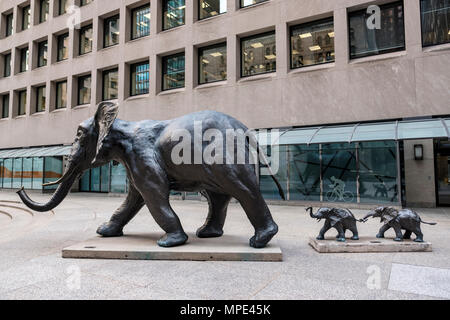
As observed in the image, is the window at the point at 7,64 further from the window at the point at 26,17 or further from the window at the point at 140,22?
the window at the point at 140,22

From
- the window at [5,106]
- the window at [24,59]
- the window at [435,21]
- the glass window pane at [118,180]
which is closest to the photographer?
the window at [435,21]

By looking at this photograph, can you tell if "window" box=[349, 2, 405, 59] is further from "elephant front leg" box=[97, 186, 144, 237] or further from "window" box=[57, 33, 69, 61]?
"window" box=[57, 33, 69, 61]

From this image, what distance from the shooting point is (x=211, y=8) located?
15641 mm

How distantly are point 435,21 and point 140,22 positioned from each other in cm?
1398

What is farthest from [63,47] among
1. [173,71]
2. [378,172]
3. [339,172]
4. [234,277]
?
[234,277]

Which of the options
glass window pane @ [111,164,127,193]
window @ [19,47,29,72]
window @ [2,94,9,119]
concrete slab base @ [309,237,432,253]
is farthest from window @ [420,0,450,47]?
window @ [2,94,9,119]

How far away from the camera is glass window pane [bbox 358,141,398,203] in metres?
11.6

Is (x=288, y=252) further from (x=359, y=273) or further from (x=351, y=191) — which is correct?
(x=351, y=191)

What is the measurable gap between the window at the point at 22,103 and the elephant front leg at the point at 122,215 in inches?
877

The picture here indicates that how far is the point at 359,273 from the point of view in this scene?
352cm

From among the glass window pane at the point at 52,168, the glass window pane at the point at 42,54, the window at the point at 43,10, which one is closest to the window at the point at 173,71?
the glass window pane at the point at 52,168

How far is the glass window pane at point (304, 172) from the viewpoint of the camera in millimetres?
13016
